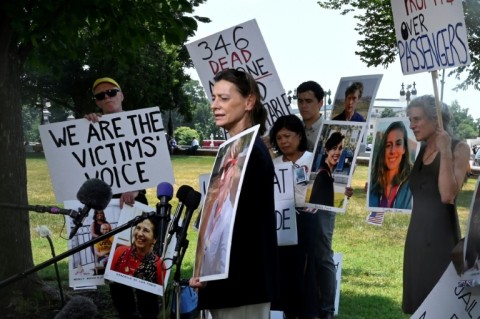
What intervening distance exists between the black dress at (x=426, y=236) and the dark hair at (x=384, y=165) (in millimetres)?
321

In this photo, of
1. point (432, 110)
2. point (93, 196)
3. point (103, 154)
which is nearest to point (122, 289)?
point (103, 154)

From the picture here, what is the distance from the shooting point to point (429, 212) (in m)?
4.78

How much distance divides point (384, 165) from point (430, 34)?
37.4 inches

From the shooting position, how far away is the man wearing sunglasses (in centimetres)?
629

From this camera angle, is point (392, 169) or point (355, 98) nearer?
point (392, 169)

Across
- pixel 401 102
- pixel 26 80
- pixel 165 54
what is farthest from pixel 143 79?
pixel 401 102

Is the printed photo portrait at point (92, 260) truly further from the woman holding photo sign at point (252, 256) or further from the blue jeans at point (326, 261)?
the woman holding photo sign at point (252, 256)

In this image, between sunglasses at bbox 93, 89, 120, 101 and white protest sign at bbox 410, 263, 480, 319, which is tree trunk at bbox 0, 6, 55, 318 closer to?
sunglasses at bbox 93, 89, 120, 101

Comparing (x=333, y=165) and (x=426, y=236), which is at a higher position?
(x=333, y=165)

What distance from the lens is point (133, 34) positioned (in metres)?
7.24

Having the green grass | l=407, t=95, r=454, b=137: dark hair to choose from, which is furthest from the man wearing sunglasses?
l=407, t=95, r=454, b=137: dark hair

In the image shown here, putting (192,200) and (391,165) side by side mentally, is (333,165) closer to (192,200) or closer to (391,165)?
(391,165)

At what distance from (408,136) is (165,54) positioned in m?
37.2

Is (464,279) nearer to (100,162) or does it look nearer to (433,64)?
(433,64)
